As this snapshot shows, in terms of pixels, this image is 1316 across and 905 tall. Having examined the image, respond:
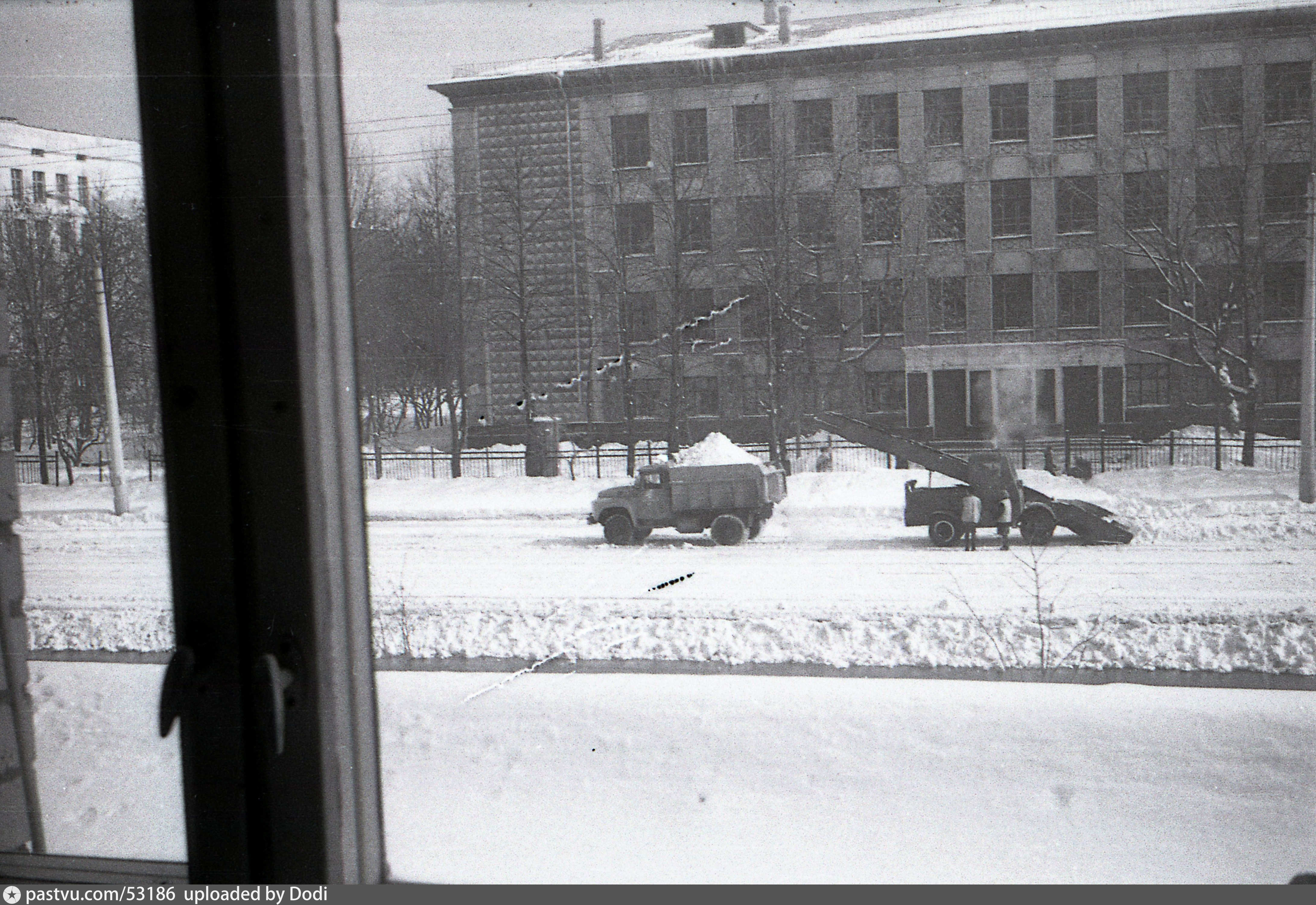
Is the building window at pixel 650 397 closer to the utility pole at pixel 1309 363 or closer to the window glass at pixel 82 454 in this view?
the window glass at pixel 82 454

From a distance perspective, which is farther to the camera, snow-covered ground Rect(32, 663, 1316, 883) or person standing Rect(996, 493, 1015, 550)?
person standing Rect(996, 493, 1015, 550)

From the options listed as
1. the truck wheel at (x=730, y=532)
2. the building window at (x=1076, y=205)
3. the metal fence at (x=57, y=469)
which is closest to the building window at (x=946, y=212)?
the building window at (x=1076, y=205)

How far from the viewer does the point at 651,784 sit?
4.04 feet

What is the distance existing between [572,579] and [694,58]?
2.44 feet

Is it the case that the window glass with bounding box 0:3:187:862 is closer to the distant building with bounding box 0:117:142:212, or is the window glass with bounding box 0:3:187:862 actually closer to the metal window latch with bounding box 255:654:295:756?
the distant building with bounding box 0:117:142:212

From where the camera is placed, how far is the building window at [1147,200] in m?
1.10

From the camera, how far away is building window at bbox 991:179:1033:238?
113 centimetres

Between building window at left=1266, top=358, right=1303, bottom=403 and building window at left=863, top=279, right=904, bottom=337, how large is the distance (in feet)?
1.35

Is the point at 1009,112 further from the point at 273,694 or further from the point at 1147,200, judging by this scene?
the point at 273,694

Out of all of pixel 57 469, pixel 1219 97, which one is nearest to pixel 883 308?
pixel 1219 97

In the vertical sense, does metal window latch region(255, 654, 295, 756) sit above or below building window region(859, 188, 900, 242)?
below

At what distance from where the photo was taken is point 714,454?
124 cm

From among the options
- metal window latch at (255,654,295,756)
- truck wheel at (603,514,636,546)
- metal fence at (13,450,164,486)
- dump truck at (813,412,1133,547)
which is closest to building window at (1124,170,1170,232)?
dump truck at (813,412,1133,547)

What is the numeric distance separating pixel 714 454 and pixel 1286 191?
73 cm
